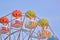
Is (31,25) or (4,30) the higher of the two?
(31,25)

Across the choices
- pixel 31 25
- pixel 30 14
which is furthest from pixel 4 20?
pixel 31 25

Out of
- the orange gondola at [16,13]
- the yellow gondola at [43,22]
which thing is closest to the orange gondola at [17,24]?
the orange gondola at [16,13]

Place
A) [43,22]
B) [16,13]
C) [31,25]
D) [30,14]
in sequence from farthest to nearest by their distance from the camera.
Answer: [16,13], [30,14], [31,25], [43,22]

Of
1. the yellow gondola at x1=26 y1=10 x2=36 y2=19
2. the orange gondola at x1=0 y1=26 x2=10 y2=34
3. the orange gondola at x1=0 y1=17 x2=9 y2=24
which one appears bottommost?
the orange gondola at x1=0 y1=26 x2=10 y2=34

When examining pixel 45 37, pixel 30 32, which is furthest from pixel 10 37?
pixel 45 37

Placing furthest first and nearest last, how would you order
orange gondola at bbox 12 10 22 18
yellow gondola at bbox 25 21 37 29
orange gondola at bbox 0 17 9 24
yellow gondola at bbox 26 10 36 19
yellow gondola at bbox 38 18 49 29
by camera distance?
1. orange gondola at bbox 0 17 9 24
2. orange gondola at bbox 12 10 22 18
3. yellow gondola at bbox 26 10 36 19
4. yellow gondola at bbox 25 21 37 29
5. yellow gondola at bbox 38 18 49 29

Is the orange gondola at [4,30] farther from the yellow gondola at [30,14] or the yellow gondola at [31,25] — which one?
the yellow gondola at [30,14]

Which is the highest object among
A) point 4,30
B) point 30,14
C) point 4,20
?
point 30,14

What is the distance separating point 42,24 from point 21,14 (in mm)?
1423

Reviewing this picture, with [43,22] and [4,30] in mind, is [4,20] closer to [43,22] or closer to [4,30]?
[4,30]

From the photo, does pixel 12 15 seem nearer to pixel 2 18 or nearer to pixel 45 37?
pixel 2 18

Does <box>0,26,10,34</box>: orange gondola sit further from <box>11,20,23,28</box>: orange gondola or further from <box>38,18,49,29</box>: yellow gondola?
<box>38,18,49,29</box>: yellow gondola

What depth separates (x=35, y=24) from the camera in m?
11.2

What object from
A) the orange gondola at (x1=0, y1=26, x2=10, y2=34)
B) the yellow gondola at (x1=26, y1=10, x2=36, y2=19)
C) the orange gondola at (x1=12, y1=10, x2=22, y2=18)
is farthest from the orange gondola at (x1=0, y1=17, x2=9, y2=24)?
the yellow gondola at (x1=26, y1=10, x2=36, y2=19)
